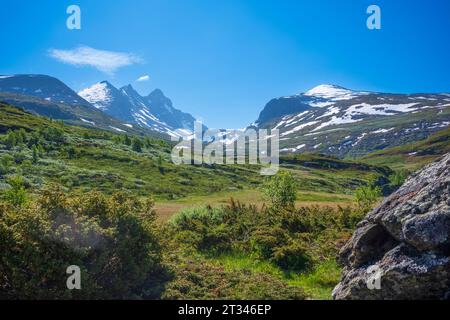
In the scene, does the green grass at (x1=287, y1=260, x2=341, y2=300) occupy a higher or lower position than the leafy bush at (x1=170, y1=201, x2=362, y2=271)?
lower

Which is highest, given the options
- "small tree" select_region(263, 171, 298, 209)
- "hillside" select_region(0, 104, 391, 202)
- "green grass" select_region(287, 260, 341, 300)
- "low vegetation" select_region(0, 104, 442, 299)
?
"hillside" select_region(0, 104, 391, 202)

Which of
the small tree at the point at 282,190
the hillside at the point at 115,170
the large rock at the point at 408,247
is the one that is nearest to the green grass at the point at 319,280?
the large rock at the point at 408,247

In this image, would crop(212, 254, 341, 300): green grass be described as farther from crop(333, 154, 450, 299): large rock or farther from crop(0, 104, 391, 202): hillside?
crop(0, 104, 391, 202): hillside

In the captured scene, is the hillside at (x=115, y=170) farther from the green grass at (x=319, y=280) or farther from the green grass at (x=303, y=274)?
the green grass at (x=319, y=280)

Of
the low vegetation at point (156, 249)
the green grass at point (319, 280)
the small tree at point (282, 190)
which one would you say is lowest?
the green grass at point (319, 280)

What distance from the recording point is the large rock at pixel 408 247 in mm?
9758

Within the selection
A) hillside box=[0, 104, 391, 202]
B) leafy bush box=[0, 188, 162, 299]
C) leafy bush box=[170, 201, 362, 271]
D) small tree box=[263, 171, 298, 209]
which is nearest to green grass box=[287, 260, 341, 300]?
leafy bush box=[170, 201, 362, 271]

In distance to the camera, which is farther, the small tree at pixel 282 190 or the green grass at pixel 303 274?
the small tree at pixel 282 190

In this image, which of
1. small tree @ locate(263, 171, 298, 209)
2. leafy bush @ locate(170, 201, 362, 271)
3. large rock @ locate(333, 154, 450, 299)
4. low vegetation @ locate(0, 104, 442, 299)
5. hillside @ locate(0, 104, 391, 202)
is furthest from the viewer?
hillside @ locate(0, 104, 391, 202)

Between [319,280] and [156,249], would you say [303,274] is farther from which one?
[156,249]

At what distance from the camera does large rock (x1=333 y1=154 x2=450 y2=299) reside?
32.0ft

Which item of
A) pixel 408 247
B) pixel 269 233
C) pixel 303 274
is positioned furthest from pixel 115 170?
pixel 408 247

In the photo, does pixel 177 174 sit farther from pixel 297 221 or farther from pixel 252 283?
pixel 252 283
